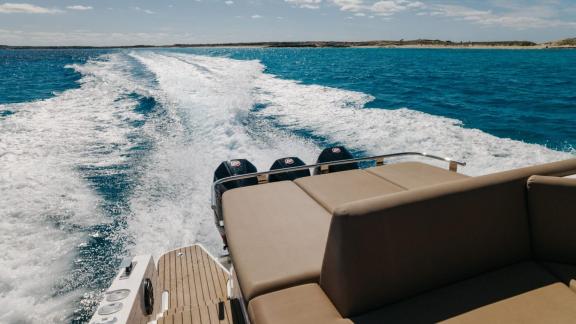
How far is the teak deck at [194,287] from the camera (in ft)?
9.74

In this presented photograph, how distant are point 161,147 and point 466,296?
882 centimetres

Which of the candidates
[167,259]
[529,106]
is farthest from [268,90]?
[167,259]

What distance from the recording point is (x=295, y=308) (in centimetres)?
187

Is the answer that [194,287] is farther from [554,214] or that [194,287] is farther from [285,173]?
[554,214]

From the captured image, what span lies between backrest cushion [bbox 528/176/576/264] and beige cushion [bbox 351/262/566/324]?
7.8 inches

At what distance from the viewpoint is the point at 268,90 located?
18.2 m

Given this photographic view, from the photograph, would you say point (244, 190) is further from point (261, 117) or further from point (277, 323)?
point (261, 117)

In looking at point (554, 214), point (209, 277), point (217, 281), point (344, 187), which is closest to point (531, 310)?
point (554, 214)

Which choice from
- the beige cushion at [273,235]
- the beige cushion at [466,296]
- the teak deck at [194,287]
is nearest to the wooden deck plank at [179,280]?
the teak deck at [194,287]

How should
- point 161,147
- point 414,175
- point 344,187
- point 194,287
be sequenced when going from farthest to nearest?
point 161,147 < point 194,287 < point 414,175 < point 344,187

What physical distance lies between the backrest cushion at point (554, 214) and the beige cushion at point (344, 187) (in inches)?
46.6

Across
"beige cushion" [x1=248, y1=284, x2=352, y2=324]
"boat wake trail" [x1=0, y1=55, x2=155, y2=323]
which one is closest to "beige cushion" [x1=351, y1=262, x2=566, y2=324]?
"beige cushion" [x1=248, y1=284, x2=352, y2=324]

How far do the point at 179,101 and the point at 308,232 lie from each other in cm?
1337

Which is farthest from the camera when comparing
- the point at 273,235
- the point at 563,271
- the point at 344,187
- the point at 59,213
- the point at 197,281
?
the point at 59,213
